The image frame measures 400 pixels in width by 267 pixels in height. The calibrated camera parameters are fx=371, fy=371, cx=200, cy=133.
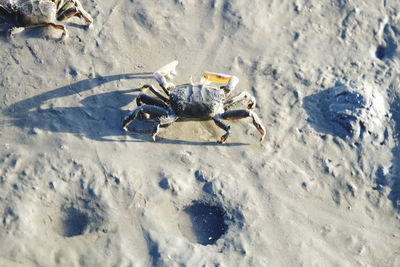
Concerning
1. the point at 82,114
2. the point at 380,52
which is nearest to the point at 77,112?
the point at 82,114

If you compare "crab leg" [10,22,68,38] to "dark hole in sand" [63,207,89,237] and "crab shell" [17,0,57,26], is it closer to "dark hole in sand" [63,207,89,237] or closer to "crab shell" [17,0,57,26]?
"crab shell" [17,0,57,26]

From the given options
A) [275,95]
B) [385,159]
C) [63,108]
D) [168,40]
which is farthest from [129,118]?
[385,159]

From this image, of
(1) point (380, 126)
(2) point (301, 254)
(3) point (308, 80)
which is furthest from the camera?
(3) point (308, 80)

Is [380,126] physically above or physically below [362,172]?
above

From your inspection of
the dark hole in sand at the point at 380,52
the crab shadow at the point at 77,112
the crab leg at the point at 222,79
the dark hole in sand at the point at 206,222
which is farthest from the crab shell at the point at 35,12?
the dark hole in sand at the point at 380,52

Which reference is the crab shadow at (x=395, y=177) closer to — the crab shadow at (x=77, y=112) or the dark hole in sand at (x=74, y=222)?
the crab shadow at (x=77, y=112)

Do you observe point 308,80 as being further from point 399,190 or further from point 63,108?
point 63,108

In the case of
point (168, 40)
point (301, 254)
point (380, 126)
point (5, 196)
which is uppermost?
point (168, 40)

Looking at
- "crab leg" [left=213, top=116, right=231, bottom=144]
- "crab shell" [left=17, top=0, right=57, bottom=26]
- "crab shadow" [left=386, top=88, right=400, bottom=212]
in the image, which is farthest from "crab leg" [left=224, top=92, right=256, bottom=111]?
"crab shell" [left=17, top=0, right=57, bottom=26]
